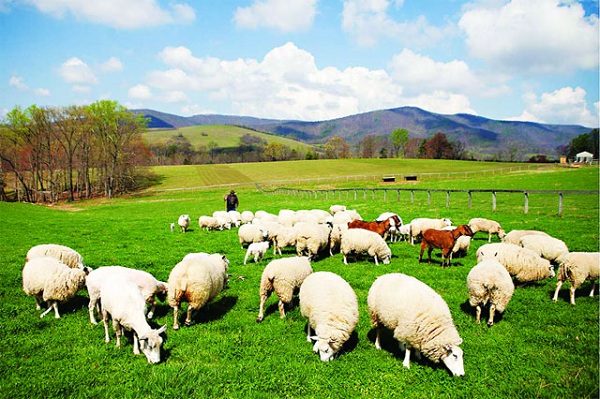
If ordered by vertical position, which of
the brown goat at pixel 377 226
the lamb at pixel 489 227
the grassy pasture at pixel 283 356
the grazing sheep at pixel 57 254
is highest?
the grazing sheep at pixel 57 254

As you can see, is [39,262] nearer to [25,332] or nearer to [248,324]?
[25,332]

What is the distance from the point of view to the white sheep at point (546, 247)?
9.91 metres

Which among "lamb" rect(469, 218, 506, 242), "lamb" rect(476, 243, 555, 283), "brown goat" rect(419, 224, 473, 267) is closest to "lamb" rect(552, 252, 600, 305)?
"lamb" rect(476, 243, 555, 283)

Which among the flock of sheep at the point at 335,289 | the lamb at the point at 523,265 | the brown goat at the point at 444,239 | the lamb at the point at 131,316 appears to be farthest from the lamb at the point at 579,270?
the lamb at the point at 131,316

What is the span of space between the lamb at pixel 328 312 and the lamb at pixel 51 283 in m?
5.87

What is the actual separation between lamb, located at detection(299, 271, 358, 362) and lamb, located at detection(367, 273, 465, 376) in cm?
57

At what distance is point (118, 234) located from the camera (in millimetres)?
19266

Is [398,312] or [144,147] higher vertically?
[144,147]

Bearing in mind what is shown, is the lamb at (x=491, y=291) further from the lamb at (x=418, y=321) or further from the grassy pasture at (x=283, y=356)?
the lamb at (x=418, y=321)

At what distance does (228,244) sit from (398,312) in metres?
11.2

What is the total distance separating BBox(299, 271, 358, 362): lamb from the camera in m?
5.91

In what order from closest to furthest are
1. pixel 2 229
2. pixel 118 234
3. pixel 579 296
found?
pixel 579 296, pixel 118 234, pixel 2 229

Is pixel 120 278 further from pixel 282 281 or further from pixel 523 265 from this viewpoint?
pixel 523 265

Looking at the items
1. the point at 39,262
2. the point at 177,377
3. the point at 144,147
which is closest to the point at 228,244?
the point at 39,262
